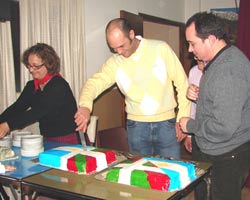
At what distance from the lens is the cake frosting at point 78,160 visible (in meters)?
1.49

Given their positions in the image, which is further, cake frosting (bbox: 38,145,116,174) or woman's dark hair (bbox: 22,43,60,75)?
woman's dark hair (bbox: 22,43,60,75)

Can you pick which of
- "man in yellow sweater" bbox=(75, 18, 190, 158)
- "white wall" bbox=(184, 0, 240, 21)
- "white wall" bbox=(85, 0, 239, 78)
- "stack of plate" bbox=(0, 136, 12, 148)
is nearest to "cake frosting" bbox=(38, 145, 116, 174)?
"stack of plate" bbox=(0, 136, 12, 148)

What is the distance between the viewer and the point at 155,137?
2.17 m

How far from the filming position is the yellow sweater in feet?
6.91

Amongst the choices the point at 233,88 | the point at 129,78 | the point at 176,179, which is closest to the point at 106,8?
the point at 129,78

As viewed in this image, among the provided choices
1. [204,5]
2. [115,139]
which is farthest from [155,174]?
[204,5]

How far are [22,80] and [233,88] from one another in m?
1.82

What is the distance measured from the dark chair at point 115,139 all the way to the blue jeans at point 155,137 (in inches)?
21.7

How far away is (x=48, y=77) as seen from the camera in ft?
7.49

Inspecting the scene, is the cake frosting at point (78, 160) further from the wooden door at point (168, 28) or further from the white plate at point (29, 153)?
the wooden door at point (168, 28)

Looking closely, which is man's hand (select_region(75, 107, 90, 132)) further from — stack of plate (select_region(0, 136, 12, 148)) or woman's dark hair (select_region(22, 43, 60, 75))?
woman's dark hair (select_region(22, 43, 60, 75))

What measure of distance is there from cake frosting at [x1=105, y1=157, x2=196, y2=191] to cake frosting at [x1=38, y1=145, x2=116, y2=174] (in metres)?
0.11

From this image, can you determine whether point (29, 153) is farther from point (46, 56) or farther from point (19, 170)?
point (46, 56)

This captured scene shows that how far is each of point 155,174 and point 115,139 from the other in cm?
150
